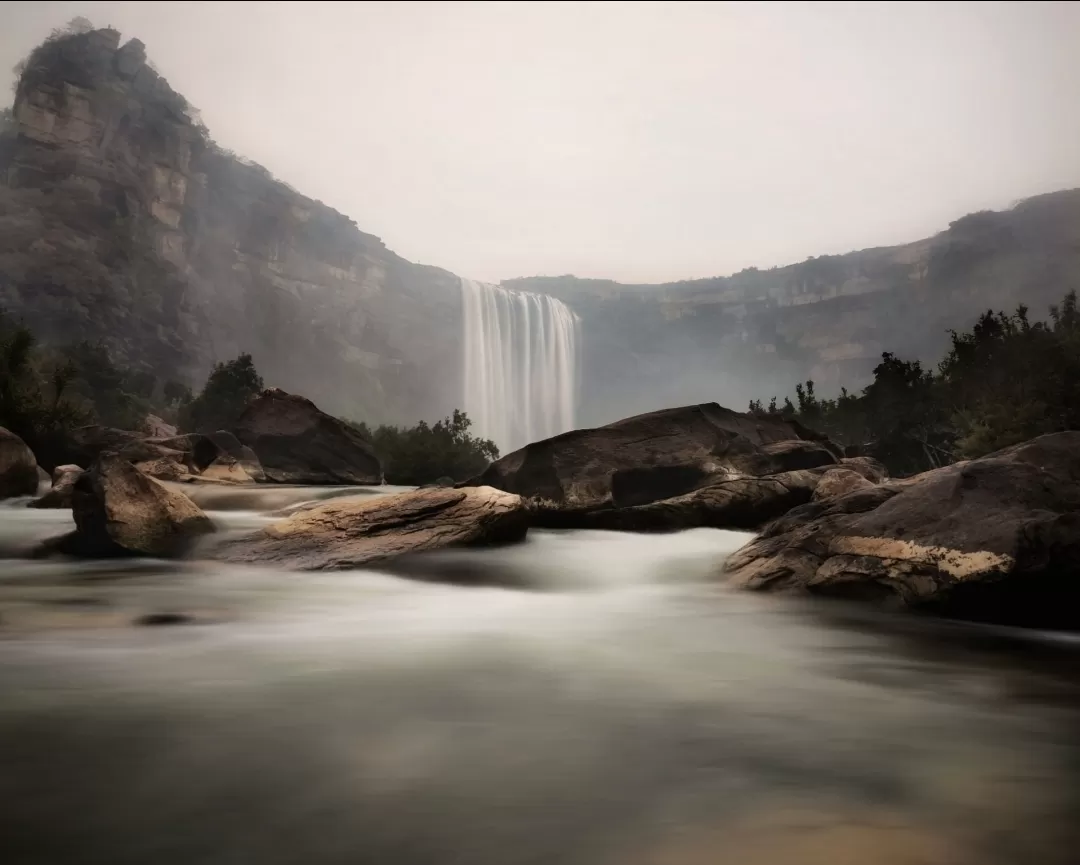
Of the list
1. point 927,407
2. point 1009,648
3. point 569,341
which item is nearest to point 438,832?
point 1009,648

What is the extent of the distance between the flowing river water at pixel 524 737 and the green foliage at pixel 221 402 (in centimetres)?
3170

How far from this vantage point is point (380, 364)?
76.1 m

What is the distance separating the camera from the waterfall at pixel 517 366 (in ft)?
225

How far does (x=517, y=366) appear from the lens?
69.7m

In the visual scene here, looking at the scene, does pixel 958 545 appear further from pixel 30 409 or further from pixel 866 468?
pixel 30 409

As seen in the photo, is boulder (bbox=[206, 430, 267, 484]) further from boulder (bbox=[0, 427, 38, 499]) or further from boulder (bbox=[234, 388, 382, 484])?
boulder (bbox=[0, 427, 38, 499])

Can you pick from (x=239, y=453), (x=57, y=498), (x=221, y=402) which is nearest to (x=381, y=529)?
(x=57, y=498)

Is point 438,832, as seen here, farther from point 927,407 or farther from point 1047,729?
point 927,407

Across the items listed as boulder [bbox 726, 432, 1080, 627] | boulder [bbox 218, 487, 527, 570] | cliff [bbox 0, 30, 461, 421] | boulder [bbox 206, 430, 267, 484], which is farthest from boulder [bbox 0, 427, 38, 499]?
cliff [bbox 0, 30, 461, 421]

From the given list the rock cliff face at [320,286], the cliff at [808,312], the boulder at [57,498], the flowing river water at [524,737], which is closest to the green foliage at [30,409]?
the boulder at [57,498]

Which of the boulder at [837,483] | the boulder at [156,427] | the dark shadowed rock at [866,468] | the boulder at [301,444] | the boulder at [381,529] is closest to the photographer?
the boulder at [381,529]

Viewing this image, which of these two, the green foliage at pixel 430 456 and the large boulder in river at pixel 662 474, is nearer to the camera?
the large boulder in river at pixel 662 474

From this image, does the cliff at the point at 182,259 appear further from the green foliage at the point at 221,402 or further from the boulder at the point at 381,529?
the boulder at the point at 381,529

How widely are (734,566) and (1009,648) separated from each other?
2.55 meters
